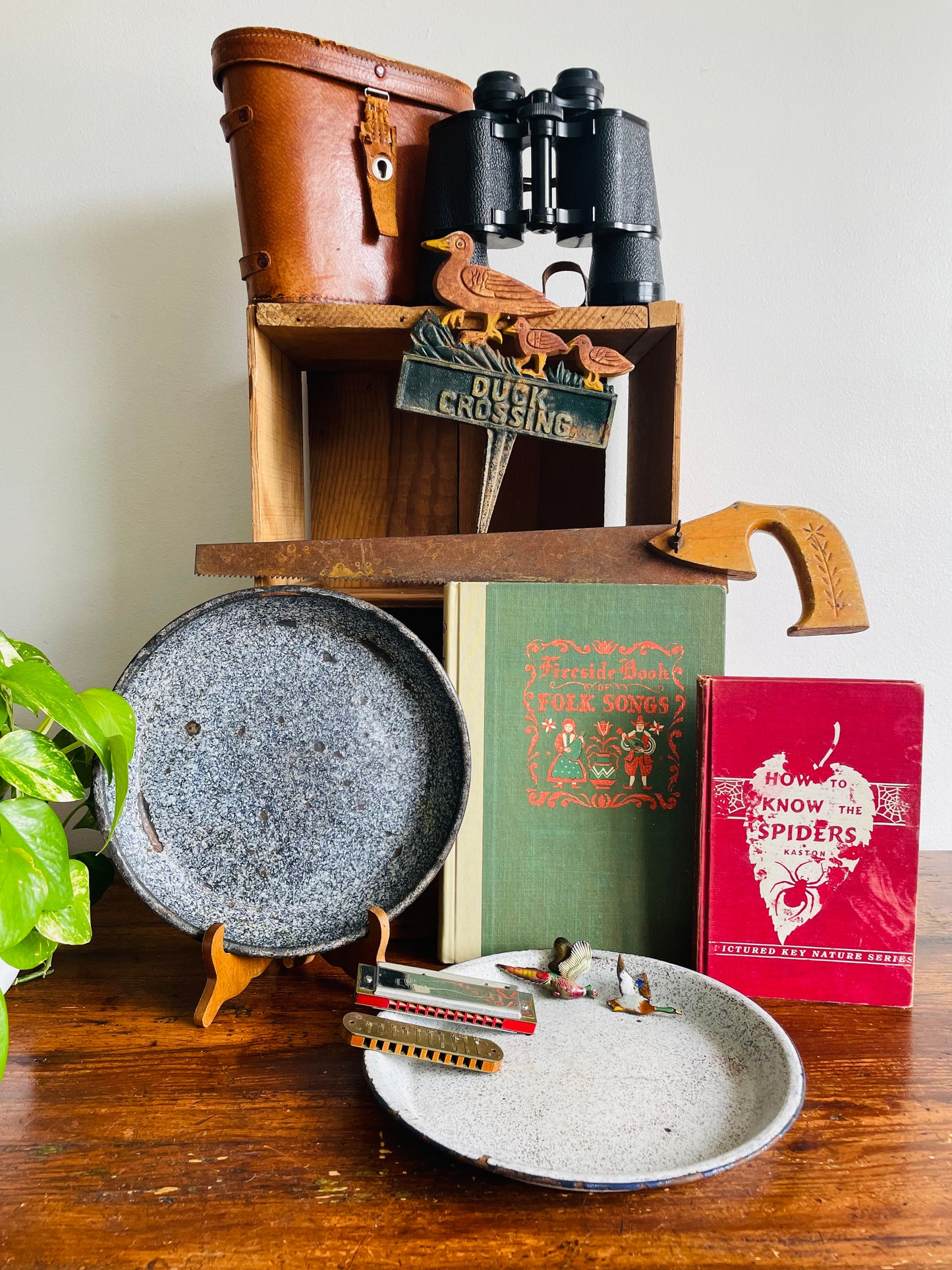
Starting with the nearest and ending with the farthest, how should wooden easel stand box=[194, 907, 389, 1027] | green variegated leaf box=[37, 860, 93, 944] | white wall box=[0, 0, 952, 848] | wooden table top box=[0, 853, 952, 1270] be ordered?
wooden table top box=[0, 853, 952, 1270]
green variegated leaf box=[37, 860, 93, 944]
wooden easel stand box=[194, 907, 389, 1027]
white wall box=[0, 0, 952, 848]

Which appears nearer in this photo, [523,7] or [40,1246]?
[40,1246]

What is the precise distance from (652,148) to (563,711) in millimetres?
677

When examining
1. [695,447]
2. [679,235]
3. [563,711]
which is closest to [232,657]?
[563,711]

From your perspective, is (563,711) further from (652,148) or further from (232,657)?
(652,148)

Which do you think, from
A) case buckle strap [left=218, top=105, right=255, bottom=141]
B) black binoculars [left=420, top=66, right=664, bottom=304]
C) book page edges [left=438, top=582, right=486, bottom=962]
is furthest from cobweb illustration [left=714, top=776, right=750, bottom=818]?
case buckle strap [left=218, top=105, right=255, bottom=141]

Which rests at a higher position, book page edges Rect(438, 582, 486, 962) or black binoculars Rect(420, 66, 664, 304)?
black binoculars Rect(420, 66, 664, 304)

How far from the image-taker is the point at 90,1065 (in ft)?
2.00

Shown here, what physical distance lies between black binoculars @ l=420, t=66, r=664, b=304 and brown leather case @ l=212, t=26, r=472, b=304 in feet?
0.13

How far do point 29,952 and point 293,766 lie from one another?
0.25 metres

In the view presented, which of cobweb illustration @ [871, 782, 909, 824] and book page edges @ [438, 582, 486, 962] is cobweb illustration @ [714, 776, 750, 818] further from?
book page edges @ [438, 582, 486, 962]

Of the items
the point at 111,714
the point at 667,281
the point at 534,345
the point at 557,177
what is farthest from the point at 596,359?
the point at 111,714

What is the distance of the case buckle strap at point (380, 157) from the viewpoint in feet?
2.58

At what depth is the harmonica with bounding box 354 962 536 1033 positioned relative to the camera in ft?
2.02

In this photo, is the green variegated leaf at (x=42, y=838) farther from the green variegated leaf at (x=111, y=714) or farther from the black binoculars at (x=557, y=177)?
the black binoculars at (x=557, y=177)
